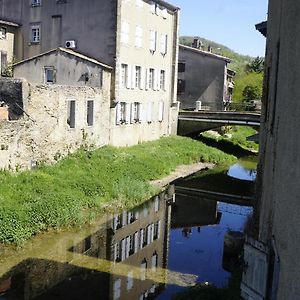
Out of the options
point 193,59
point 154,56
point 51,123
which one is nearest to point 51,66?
point 51,123

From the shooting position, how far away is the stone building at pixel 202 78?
38594mm

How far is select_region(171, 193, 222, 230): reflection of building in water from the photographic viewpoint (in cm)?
1730

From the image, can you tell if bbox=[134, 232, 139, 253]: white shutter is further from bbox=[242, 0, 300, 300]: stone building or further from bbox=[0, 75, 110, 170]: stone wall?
bbox=[242, 0, 300, 300]: stone building

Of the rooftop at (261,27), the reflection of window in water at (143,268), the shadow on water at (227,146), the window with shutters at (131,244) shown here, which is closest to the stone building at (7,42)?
the shadow on water at (227,146)

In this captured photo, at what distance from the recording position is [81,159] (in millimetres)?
20484

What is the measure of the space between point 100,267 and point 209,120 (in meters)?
21.5

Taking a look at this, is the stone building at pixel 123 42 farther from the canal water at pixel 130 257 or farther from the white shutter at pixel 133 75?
the canal water at pixel 130 257

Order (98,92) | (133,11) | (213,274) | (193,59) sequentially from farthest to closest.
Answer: (193,59) → (133,11) → (98,92) → (213,274)

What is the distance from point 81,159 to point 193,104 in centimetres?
2112

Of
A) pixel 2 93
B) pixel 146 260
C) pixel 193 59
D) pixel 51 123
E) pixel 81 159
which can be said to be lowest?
pixel 146 260

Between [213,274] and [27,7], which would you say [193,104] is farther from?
[213,274]

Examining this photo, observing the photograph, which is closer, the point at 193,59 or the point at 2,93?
the point at 2,93

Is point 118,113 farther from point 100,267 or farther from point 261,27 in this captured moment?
point 261,27

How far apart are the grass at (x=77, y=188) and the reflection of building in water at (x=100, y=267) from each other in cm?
110
